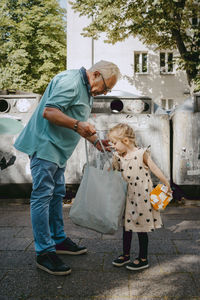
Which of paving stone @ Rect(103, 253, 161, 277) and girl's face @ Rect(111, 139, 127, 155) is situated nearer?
paving stone @ Rect(103, 253, 161, 277)

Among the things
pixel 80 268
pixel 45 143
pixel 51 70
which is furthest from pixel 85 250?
pixel 51 70

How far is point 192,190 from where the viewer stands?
15.6 ft

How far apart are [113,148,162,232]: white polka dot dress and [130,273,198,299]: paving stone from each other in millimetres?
350

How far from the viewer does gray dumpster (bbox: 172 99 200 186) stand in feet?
14.9

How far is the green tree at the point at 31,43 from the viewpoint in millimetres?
19812

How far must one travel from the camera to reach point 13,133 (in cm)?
470

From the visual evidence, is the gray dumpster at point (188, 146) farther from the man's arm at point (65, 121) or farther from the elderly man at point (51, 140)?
the man's arm at point (65, 121)

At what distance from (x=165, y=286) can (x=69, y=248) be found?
0.95 m

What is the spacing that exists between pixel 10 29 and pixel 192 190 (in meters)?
19.3

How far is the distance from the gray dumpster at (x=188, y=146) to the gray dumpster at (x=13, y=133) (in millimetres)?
2134

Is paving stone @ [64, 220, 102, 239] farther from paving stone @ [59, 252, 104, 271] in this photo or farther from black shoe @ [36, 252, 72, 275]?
black shoe @ [36, 252, 72, 275]

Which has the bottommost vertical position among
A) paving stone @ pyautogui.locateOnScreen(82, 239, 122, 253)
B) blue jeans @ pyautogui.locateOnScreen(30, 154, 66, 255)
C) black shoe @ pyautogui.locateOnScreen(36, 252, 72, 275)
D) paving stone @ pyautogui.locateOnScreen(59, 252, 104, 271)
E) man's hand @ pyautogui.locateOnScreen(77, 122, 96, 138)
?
paving stone @ pyautogui.locateOnScreen(82, 239, 122, 253)

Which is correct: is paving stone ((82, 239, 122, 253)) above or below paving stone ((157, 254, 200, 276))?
below

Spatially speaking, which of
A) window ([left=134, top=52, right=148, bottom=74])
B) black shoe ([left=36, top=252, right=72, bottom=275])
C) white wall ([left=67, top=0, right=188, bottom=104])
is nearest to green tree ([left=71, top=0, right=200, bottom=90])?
white wall ([left=67, top=0, right=188, bottom=104])
